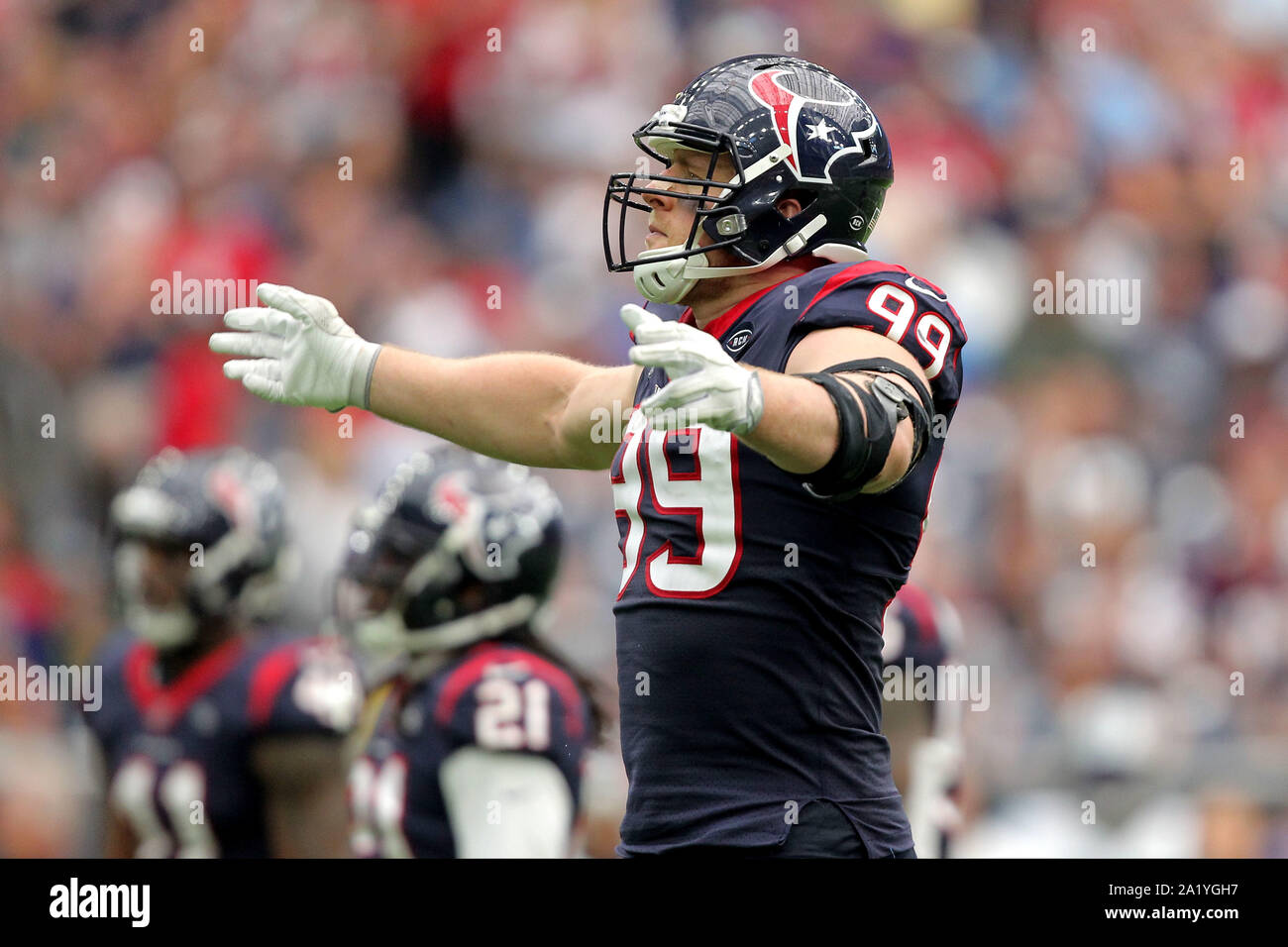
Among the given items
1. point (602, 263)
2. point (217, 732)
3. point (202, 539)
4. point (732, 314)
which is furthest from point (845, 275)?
point (602, 263)

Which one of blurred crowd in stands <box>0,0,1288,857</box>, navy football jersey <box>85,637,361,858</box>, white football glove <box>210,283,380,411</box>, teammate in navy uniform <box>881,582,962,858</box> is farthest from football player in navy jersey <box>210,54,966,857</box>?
blurred crowd in stands <box>0,0,1288,857</box>

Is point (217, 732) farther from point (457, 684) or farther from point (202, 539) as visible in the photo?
point (457, 684)

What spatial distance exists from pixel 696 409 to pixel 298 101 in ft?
25.3

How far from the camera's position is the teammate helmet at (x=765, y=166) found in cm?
354

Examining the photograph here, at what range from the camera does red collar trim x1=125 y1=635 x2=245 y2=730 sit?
19.9ft

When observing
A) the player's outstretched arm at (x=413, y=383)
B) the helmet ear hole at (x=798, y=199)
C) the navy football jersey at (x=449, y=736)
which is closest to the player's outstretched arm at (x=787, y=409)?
the helmet ear hole at (x=798, y=199)

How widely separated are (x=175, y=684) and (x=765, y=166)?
11.4 feet

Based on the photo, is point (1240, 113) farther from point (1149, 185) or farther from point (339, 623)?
point (339, 623)

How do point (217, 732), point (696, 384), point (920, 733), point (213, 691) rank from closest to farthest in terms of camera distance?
point (696, 384) → point (920, 733) → point (217, 732) → point (213, 691)

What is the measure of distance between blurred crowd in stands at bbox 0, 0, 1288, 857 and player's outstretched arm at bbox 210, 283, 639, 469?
3887mm

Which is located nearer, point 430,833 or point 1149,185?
point 430,833

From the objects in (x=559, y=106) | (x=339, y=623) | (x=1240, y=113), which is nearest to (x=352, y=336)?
(x=339, y=623)

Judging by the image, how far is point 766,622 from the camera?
10.8 ft

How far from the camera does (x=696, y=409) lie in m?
2.85
